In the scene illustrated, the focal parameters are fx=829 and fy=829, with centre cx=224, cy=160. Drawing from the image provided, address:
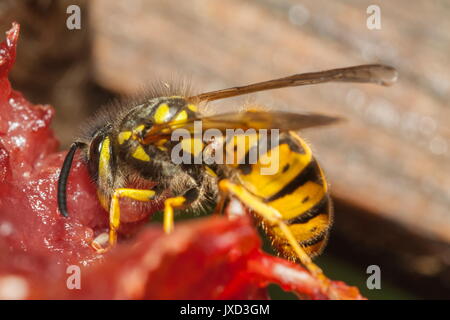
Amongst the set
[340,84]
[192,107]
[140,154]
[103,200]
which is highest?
[340,84]

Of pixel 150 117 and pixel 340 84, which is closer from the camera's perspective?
pixel 150 117

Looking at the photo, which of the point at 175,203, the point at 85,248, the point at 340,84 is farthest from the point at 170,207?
the point at 340,84

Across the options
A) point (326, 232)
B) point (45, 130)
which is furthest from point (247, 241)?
point (45, 130)

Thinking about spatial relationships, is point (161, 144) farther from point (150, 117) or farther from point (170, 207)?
point (170, 207)

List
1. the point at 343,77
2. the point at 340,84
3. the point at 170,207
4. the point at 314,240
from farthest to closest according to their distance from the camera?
the point at 340,84 → the point at 314,240 → the point at 343,77 → the point at 170,207

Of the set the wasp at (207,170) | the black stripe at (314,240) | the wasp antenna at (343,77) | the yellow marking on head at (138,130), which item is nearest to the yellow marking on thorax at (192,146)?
the wasp at (207,170)

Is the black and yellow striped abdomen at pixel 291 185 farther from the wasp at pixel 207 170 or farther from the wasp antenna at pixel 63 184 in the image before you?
the wasp antenna at pixel 63 184

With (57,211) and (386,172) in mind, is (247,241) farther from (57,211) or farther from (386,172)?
(386,172)

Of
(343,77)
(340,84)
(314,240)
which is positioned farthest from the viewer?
(340,84)
